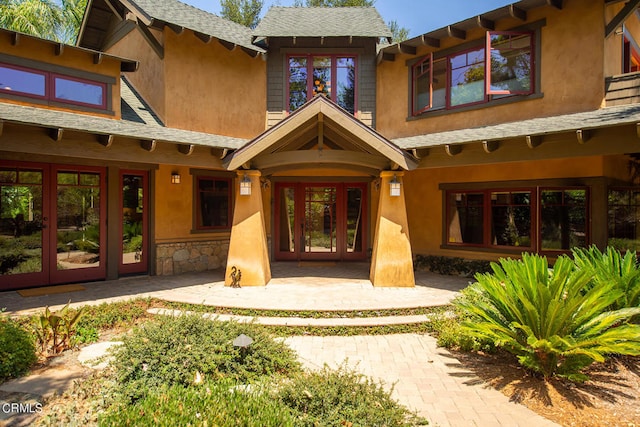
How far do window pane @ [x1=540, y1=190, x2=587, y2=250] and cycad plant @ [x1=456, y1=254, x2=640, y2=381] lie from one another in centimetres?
469

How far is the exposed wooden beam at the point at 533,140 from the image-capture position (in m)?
6.87

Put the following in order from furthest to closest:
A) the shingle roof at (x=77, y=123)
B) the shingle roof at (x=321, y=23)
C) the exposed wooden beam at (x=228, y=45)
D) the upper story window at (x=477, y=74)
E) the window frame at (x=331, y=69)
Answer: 1. the window frame at (x=331, y=69)
2. the shingle roof at (x=321, y=23)
3. the exposed wooden beam at (x=228, y=45)
4. the upper story window at (x=477, y=74)
5. the shingle roof at (x=77, y=123)

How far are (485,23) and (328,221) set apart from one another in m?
6.69

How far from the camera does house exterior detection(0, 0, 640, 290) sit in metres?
7.86

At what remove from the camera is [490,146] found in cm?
754

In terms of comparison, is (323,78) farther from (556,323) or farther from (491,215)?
(556,323)


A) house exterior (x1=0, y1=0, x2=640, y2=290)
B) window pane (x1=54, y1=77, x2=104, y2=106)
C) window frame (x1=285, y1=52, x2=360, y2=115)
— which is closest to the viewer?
house exterior (x1=0, y1=0, x2=640, y2=290)

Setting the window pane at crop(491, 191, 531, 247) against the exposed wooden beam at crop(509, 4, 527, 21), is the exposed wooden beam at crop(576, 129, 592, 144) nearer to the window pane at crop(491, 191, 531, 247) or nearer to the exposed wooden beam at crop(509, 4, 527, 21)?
the window pane at crop(491, 191, 531, 247)

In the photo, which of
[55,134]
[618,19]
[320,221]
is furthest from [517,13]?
[55,134]

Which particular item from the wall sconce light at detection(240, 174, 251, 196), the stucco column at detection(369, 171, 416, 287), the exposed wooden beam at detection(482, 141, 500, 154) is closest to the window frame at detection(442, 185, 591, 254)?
the exposed wooden beam at detection(482, 141, 500, 154)

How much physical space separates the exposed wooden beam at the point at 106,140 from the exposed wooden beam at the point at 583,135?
8170 millimetres

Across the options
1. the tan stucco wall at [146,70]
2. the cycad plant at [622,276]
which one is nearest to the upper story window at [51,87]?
the tan stucco wall at [146,70]

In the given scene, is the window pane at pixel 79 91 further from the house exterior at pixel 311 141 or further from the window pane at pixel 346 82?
the window pane at pixel 346 82

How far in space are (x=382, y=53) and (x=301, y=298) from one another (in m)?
7.65
